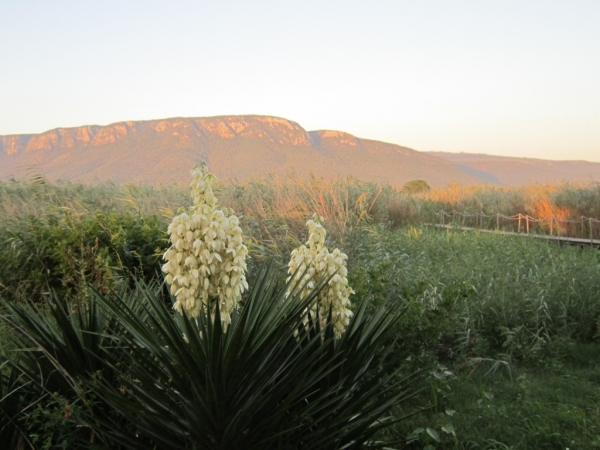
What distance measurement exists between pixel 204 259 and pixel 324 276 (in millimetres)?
624

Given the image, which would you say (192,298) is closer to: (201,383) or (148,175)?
(201,383)

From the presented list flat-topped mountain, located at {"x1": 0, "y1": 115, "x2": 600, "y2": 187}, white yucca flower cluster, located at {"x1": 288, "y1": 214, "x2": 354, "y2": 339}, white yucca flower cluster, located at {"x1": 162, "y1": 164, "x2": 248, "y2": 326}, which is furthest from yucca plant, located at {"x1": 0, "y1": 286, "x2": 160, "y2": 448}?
flat-topped mountain, located at {"x1": 0, "y1": 115, "x2": 600, "y2": 187}

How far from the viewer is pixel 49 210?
7793 mm

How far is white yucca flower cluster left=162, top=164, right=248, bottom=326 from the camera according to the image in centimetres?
200

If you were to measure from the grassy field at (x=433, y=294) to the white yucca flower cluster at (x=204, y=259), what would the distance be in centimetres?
73

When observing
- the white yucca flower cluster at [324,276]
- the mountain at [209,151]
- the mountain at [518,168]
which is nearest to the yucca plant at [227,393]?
the white yucca flower cluster at [324,276]

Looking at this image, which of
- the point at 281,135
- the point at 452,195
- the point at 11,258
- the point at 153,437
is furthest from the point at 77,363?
the point at 281,135

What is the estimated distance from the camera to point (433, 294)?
5.37 meters

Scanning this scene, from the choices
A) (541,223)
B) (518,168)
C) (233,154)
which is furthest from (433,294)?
(518,168)

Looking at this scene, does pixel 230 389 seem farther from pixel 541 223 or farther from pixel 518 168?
pixel 518 168

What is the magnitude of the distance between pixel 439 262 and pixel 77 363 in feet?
19.2

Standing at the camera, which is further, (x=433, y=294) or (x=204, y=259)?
(x=433, y=294)

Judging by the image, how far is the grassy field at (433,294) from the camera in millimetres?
3578

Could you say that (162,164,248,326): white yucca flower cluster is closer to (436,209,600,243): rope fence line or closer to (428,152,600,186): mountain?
(436,209,600,243): rope fence line
